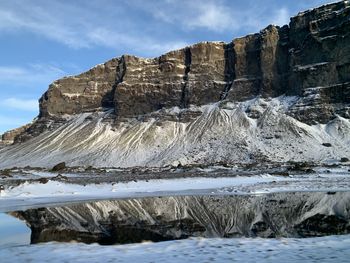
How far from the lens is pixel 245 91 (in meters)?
163

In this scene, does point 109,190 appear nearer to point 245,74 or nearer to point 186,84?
point 186,84

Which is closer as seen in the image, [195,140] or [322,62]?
[195,140]

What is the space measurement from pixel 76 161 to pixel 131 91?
156 ft

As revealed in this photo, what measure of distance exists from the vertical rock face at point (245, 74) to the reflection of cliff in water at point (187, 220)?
121934 millimetres

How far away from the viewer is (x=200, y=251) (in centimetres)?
1137

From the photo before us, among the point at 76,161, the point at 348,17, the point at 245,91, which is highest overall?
the point at 348,17

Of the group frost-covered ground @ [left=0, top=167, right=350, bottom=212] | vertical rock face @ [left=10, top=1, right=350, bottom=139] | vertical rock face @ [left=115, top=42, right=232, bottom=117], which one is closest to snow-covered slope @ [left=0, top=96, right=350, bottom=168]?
vertical rock face @ [left=10, top=1, right=350, bottom=139]

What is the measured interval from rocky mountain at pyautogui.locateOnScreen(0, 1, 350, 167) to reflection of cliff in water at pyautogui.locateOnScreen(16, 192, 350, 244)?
9397cm

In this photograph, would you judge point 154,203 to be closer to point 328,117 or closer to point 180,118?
point 328,117

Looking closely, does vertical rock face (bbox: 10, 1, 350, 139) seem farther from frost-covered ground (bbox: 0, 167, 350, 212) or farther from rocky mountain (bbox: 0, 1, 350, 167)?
frost-covered ground (bbox: 0, 167, 350, 212)

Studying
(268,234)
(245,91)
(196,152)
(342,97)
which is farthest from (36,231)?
(245,91)

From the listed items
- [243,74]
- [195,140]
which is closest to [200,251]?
[195,140]

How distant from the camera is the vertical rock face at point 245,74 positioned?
14312cm

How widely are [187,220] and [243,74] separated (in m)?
157
